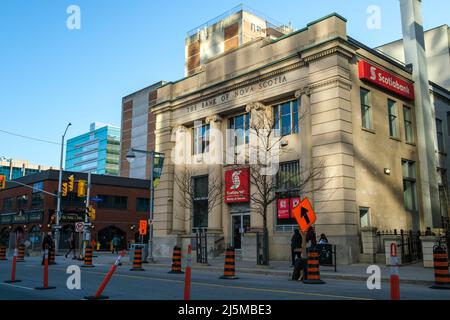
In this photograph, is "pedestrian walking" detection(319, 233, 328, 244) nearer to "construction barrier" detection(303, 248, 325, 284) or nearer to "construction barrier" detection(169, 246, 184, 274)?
"construction barrier" detection(169, 246, 184, 274)

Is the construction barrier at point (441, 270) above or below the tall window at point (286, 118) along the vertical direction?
below

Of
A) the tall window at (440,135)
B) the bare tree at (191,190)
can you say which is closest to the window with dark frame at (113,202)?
the bare tree at (191,190)

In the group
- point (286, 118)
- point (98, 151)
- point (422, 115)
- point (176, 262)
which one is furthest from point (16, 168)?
point (176, 262)

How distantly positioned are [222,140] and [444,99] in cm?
1686

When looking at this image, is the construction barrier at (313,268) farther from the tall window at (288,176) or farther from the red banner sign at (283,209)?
the red banner sign at (283,209)

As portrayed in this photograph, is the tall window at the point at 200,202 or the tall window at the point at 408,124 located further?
the tall window at the point at 200,202

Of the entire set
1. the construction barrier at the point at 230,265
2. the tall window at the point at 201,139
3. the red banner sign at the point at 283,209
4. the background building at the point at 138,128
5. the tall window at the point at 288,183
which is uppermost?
the background building at the point at 138,128

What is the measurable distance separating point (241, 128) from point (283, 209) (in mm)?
6709

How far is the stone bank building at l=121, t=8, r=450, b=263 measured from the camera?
76.6 ft

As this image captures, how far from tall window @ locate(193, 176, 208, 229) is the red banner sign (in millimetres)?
6552

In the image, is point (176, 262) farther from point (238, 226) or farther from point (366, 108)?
point (366, 108)

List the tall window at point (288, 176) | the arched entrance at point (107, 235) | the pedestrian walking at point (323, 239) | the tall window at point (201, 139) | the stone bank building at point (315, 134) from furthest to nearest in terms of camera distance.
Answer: the arched entrance at point (107, 235), the tall window at point (201, 139), the tall window at point (288, 176), the stone bank building at point (315, 134), the pedestrian walking at point (323, 239)

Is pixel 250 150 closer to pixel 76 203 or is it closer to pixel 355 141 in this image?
pixel 355 141

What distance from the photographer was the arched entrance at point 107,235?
5721cm
